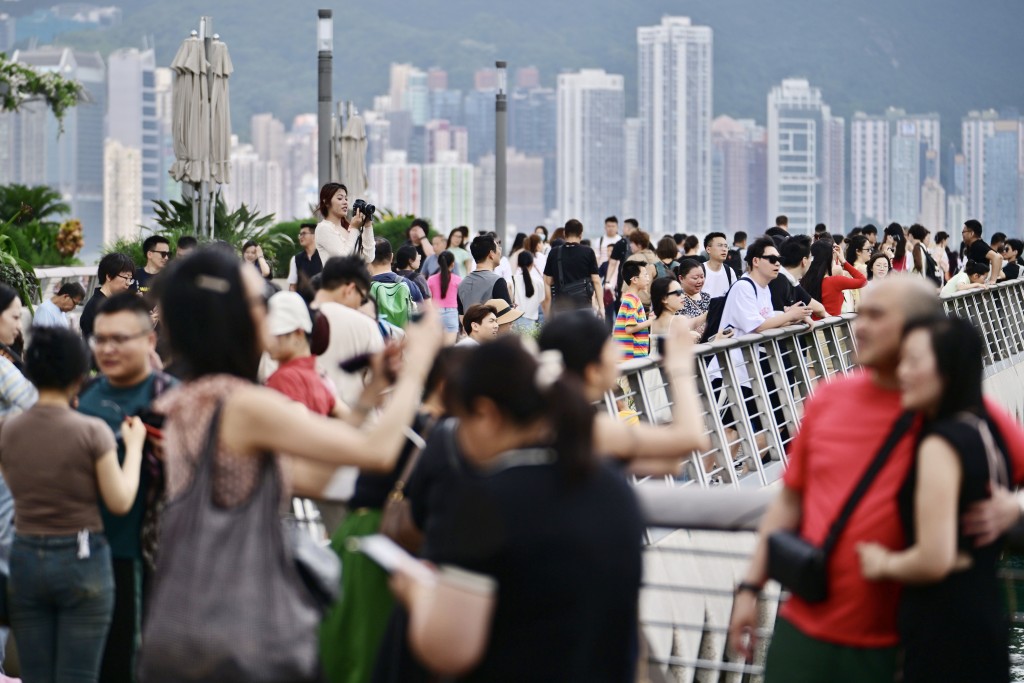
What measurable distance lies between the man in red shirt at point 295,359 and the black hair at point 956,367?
243 cm

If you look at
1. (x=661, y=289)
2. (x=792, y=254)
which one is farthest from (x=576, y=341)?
(x=792, y=254)

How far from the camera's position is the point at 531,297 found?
14953 mm

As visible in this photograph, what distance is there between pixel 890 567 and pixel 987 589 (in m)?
0.25

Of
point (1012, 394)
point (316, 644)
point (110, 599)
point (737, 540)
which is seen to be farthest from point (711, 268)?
point (1012, 394)

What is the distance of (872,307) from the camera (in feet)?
11.6

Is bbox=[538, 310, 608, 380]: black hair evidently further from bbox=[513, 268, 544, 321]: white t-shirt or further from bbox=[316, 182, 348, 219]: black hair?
bbox=[513, 268, 544, 321]: white t-shirt

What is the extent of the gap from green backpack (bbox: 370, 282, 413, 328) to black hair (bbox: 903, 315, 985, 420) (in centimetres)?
642

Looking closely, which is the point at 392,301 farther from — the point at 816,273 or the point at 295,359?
the point at 816,273

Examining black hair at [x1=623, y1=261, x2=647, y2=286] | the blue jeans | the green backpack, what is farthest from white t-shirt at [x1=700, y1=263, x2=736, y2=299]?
the blue jeans

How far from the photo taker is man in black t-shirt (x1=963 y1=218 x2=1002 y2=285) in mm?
19297

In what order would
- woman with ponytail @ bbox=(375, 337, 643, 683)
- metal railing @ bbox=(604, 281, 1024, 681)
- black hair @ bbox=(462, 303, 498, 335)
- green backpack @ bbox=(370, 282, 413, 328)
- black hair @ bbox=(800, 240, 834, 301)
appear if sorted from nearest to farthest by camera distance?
woman with ponytail @ bbox=(375, 337, 643, 683) < metal railing @ bbox=(604, 281, 1024, 681) < black hair @ bbox=(462, 303, 498, 335) < green backpack @ bbox=(370, 282, 413, 328) < black hair @ bbox=(800, 240, 834, 301)

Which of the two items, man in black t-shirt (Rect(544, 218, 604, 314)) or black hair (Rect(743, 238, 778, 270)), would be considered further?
man in black t-shirt (Rect(544, 218, 604, 314))

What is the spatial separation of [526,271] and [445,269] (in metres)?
1.41

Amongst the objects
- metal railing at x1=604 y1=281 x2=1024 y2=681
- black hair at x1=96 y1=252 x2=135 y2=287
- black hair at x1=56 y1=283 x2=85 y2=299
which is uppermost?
black hair at x1=96 y1=252 x2=135 y2=287
